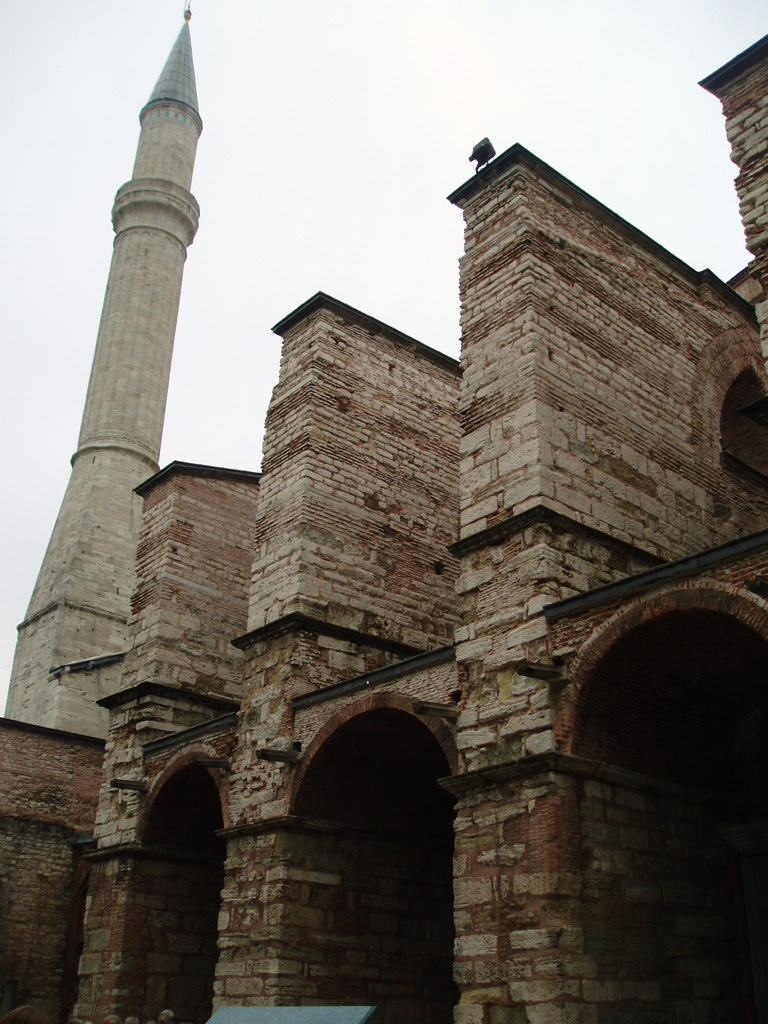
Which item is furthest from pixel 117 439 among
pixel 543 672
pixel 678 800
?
pixel 678 800

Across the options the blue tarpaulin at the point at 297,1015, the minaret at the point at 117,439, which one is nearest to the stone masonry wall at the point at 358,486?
the blue tarpaulin at the point at 297,1015

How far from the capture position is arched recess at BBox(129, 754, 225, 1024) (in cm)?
1056

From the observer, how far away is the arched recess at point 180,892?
10562 millimetres

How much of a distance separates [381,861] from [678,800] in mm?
3078

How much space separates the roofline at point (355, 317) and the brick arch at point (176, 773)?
16.0 feet

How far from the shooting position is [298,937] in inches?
328

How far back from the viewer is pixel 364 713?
8266mm

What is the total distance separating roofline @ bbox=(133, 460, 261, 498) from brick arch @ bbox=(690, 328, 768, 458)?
6.44m

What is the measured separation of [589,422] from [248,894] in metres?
5.08

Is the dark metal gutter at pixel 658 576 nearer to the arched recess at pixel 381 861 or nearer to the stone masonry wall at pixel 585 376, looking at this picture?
the stone masonry wall at pixel 585 376

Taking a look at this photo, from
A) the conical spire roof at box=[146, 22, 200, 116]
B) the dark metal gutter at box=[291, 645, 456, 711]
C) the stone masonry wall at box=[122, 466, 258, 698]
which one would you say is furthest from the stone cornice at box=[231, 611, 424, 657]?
the conical spire roof at box=[146, 22, 200, 116]

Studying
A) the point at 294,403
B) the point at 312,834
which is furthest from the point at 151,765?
the point at 294,403

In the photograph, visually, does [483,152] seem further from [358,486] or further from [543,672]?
[543,672]

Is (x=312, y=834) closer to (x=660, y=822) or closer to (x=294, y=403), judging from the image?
(x=660, y=822)
